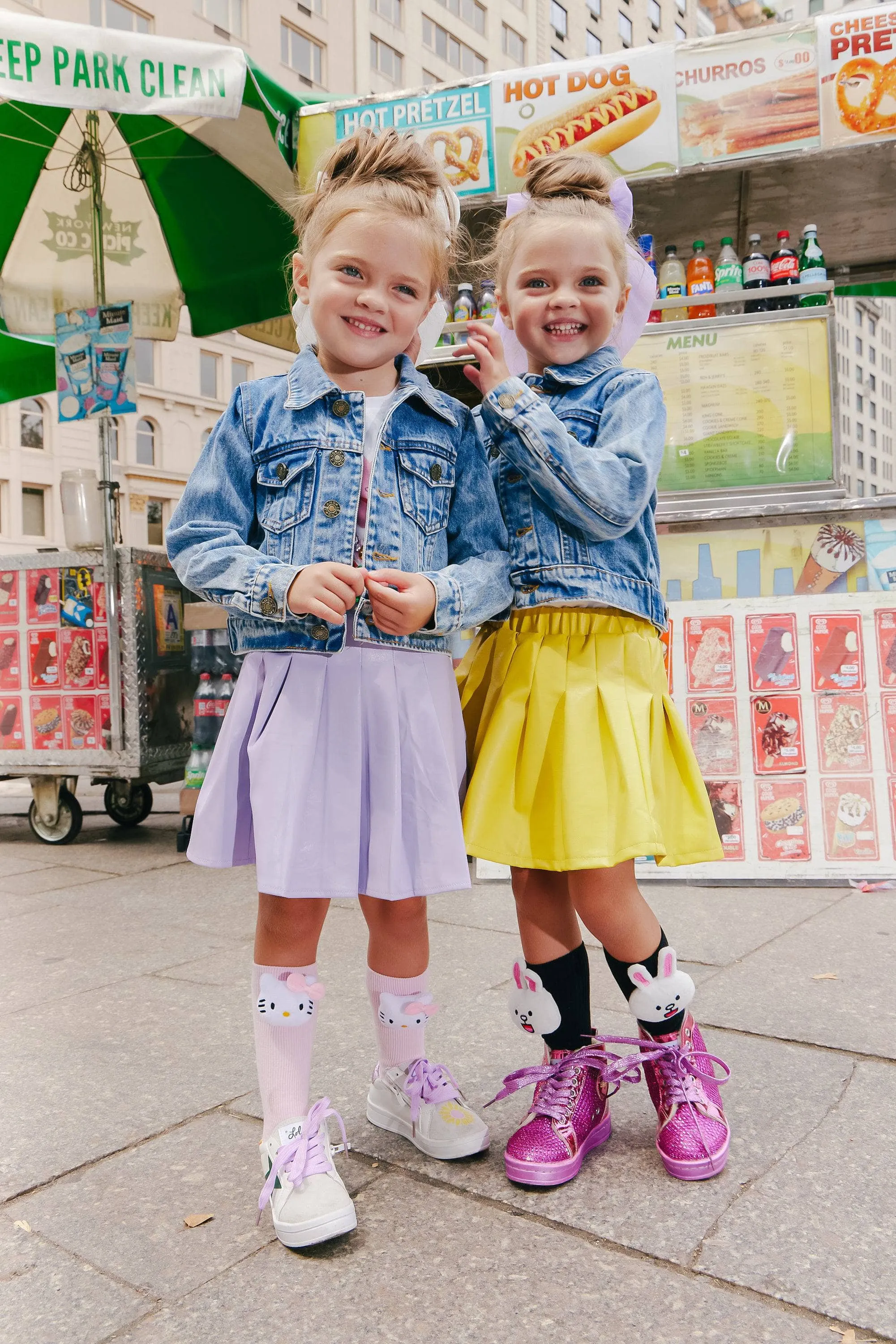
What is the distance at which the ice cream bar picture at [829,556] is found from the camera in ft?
12.1

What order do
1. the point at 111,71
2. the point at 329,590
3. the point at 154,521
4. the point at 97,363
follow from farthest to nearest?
1. the point at 154,521
2. the point at 97,363
3. the point at 111,71
4. the point at 329,590

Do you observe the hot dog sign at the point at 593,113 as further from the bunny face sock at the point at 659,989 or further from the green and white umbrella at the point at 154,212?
the bunny face sock at the point at 659,989

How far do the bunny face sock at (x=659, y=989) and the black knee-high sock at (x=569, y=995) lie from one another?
74 millimetres

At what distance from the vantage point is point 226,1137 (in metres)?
1.75

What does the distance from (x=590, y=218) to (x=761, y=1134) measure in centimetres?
157

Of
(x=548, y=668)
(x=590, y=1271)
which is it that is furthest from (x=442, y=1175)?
(x=548, y=668)

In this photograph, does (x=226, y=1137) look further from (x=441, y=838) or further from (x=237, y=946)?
(x=237, y=946)

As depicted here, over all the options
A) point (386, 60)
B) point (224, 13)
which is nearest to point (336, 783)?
point (224, 13)

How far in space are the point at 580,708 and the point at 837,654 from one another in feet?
7.45

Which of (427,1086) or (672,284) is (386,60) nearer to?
(672,284)

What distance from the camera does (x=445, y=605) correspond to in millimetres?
1522

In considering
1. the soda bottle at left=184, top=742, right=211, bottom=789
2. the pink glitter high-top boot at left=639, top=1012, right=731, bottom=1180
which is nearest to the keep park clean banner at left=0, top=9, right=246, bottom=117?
the soda bottle at left=184, top=742, right=211, bottom=789

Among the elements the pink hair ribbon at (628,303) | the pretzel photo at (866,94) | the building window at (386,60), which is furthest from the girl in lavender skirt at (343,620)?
the building window at (386,60)

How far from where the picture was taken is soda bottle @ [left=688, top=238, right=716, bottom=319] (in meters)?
4.17
